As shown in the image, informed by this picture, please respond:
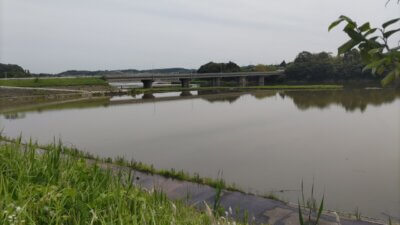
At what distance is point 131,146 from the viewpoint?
13570 millimetres

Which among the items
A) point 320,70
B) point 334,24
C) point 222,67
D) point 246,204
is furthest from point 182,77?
point 334,24

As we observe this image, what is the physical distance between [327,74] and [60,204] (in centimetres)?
6860

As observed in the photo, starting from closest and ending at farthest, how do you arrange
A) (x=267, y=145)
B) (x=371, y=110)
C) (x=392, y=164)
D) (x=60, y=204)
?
(x=60, y=204), (x=392, y=164), (x=267, y=145), (x=371, y=110)

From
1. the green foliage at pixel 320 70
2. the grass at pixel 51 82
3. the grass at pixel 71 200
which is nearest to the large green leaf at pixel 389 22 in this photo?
the grass at pixel 71 200

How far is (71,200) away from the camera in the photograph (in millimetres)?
2805

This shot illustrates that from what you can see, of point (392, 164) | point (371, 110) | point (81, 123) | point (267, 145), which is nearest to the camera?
point (392, 164)

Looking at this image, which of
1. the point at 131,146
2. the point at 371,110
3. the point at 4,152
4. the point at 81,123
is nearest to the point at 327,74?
the point at 371,110

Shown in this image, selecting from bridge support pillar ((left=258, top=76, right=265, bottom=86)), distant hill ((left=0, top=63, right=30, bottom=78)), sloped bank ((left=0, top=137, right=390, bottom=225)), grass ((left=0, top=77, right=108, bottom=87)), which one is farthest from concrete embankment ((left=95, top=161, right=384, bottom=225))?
bridge support pillar ((left=258, top=76, right=265, bottom=86))

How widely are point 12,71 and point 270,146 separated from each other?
2694 inches

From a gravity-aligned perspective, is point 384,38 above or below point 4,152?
above

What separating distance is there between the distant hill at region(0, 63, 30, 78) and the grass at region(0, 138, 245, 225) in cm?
6554

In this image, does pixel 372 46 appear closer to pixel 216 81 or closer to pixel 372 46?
pixel 372 46

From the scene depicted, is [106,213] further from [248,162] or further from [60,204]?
[248,162]

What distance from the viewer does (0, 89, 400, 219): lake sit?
8297mm
